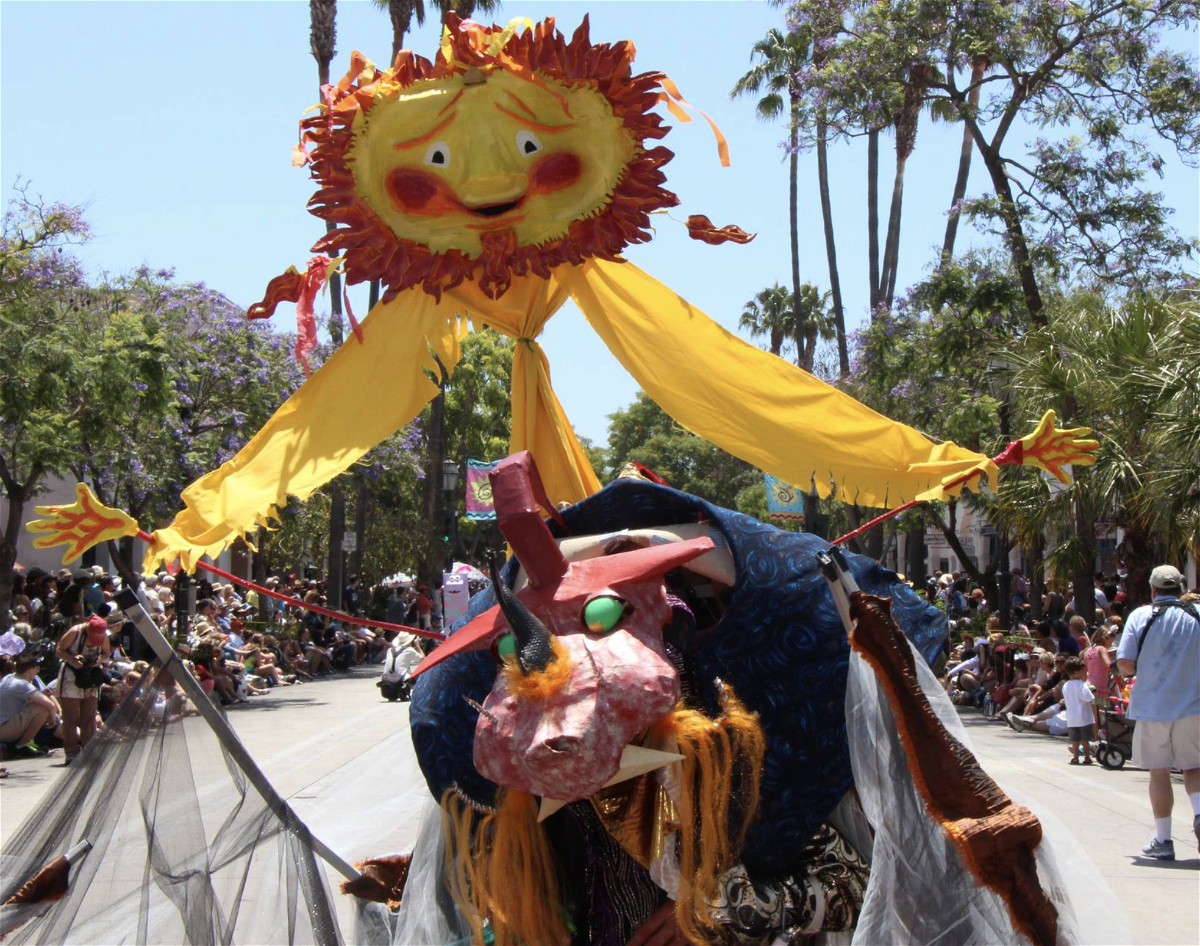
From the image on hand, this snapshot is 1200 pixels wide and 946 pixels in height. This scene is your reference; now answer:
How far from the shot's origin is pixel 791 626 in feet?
10.5

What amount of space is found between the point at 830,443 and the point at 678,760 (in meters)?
1.46

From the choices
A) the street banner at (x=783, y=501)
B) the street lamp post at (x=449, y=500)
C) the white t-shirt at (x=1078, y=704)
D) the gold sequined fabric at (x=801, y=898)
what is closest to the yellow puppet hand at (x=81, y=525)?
the gold sequined fabric at (x=801, y=898)

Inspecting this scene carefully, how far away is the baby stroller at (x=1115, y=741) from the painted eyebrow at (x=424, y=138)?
377 inches

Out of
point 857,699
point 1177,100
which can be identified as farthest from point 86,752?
point 1177,100

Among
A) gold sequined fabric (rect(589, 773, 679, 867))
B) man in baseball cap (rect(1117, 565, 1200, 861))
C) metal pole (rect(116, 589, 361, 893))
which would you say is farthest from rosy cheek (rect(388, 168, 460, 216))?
man in baseball cap (rect(1117, 565, 1200, 861))

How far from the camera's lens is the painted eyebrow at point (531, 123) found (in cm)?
383

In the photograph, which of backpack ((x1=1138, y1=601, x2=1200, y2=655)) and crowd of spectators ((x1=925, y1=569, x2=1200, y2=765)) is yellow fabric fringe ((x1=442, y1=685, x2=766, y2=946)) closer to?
backpack ((x1=1138, y1=601, x2=1200, y2=655))

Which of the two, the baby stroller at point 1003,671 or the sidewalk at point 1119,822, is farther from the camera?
the baby stroller at point 1003,671

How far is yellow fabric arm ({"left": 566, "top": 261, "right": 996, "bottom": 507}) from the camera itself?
3908 mm

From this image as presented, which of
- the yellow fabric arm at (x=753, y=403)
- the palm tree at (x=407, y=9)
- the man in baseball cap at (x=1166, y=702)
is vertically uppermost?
the palm tree at (x=407, y=9)

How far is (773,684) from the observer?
10.4 feet

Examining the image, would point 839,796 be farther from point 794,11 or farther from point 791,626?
point 794,11

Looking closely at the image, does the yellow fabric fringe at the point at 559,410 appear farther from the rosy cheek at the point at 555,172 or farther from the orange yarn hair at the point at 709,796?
the orange yarn hair at the point at 709,796

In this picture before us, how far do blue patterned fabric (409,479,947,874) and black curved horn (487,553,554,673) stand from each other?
0.56 metres
